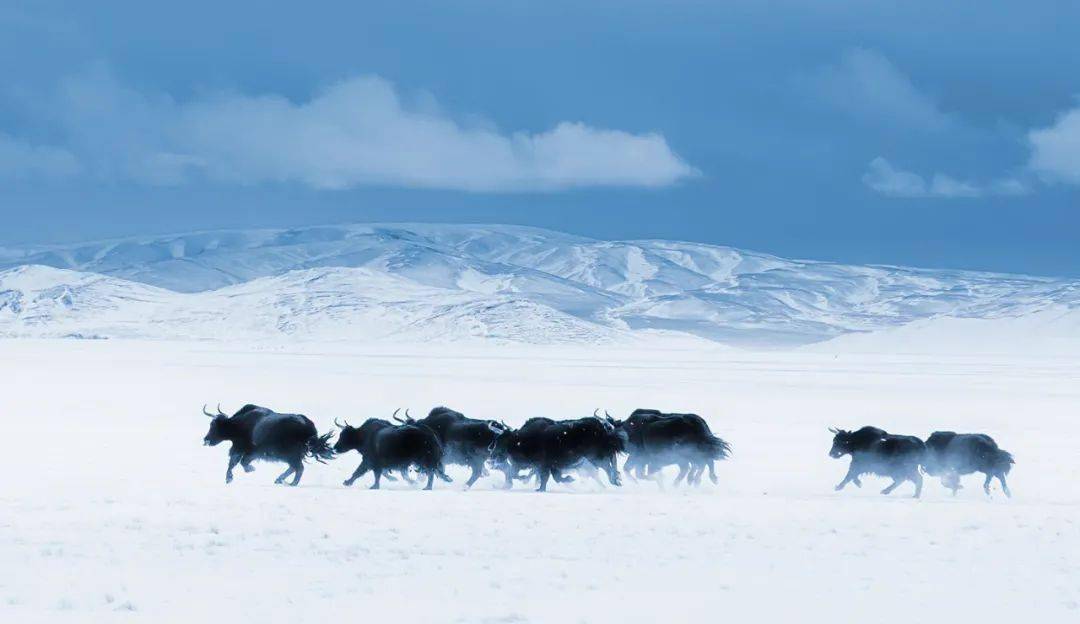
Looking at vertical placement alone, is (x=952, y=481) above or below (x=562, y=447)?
below

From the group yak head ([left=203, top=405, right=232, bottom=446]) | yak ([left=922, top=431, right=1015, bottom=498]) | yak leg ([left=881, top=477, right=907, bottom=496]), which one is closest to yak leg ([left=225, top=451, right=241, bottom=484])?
yak head ([left=203, top=405, right=232, bottom=446])

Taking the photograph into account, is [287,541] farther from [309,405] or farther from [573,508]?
[309,405]

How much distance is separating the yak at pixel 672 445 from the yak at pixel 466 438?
1493mm

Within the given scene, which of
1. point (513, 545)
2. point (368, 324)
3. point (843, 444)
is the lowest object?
point (513, 545)

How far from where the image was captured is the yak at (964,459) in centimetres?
1470

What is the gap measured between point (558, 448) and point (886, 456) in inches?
148

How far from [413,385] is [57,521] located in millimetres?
30146

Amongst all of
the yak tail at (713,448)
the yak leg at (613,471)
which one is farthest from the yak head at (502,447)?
the yak tail at (713,448)

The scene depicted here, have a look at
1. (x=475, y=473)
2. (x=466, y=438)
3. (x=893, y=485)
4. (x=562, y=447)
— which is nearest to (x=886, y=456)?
(x=893, y=485)

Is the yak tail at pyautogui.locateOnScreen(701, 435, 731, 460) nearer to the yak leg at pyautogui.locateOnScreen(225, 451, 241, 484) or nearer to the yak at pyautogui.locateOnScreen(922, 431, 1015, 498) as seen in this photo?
the yak at pyautogui.locateOnScreen(922, 431, 1015, 498)

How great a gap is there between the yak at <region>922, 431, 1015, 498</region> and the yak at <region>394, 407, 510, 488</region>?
4973 mm

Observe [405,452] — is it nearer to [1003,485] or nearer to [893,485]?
[893,485]

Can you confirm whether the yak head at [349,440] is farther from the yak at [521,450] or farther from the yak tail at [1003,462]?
the yak tail at [1003,462]

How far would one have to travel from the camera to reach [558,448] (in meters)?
14.8
